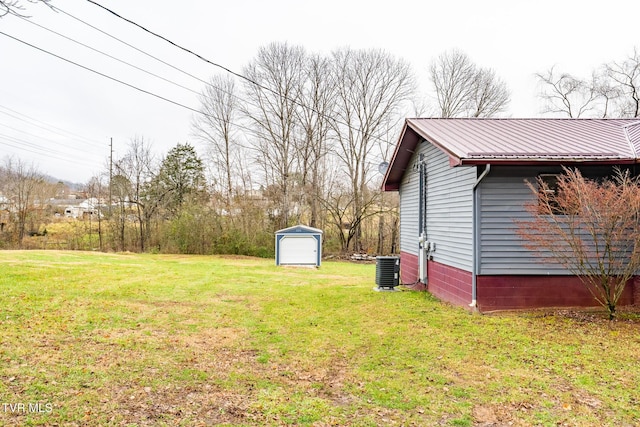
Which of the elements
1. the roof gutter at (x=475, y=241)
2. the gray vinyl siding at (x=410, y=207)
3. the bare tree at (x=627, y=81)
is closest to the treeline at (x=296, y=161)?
the bare tree at (x=627, y=81)

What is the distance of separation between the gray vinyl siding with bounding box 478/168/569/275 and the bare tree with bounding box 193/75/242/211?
2131 centimetres

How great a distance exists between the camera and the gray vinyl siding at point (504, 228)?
6863 mm

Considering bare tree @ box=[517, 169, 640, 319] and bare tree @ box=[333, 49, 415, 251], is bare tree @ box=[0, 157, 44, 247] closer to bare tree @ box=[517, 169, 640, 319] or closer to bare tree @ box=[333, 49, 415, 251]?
bare tree @ box=[333, 49, 415, 251]

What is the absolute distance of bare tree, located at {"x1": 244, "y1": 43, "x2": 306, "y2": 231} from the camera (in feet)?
82.7

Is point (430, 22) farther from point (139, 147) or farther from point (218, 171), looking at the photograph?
point (139, 147)

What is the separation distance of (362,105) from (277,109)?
5116 millimetres

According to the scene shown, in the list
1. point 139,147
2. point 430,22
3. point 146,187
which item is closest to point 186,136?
point 139,147

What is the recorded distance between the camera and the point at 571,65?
87.6 ft

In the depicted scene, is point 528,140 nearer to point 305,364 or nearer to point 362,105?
point 305,364

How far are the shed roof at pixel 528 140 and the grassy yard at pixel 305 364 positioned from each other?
242 cm

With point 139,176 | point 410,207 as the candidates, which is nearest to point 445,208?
point 410,207

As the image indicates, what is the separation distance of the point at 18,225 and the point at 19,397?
86.0 ft

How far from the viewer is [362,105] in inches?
1018

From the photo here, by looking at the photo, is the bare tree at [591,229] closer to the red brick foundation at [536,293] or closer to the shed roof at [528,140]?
the red brick foundation at [536,293]
